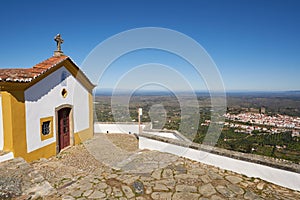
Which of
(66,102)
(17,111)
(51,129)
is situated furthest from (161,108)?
(17,111)

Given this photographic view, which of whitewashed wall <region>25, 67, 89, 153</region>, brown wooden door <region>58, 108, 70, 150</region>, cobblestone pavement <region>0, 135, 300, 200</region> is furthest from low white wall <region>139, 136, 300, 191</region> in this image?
brown wooden door <region>58, 108, 70, 150</region>

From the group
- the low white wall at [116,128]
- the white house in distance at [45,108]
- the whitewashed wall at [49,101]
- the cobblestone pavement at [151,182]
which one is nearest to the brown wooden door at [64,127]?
the white house in distance at [45,108]

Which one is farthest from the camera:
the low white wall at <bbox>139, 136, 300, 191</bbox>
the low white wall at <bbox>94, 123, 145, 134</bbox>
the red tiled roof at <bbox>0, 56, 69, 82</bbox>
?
the low white wall at <bbox>94, 123, 145, 134</bbox>

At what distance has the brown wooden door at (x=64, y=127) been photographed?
780 cm

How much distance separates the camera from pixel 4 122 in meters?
5.41

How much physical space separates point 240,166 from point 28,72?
6.93m

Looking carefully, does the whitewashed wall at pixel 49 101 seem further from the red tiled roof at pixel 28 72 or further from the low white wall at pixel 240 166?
the low white wall at pixel 240 166

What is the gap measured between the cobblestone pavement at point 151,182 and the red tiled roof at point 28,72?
2368 mm

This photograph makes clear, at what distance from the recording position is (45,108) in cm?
676

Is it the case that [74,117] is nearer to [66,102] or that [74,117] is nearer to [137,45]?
[66,102]

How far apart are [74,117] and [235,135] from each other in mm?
7317

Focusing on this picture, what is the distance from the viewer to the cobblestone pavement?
345 cm

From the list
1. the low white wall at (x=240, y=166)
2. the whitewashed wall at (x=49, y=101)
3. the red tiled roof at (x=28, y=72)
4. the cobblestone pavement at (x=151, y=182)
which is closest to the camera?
the cobblestone pavement at (x=151, y=182)

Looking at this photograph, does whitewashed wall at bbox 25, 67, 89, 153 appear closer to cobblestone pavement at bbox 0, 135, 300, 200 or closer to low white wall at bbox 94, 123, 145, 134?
cobblestone pavement at bbox 0, 135, 300, 200
